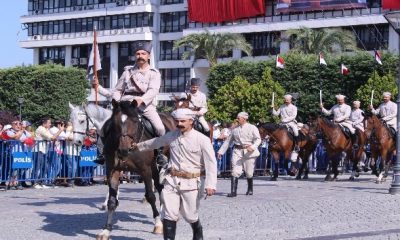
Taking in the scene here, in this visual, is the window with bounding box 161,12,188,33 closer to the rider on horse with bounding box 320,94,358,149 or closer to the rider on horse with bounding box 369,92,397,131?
the rider on horse with bounding box 320,94,358,149

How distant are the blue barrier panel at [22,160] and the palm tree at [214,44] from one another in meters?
49.6

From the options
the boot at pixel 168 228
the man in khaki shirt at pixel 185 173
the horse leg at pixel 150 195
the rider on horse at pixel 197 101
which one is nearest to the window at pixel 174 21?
the rider on horse at pixel 197 101

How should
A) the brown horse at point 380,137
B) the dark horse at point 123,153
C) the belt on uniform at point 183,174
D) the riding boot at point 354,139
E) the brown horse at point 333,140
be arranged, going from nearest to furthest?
the belt on uniform at point 183,174 < the dark horse at point 123,153 < the brown horse at point 380,137 < the brown horse at point 333,140 < the riding boot at point 354,139

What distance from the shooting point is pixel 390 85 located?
5200cm

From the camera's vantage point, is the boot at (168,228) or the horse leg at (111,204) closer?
the boot at (168,228)

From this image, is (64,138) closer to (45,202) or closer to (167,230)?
(45,202)

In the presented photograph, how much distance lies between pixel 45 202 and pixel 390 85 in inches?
1476

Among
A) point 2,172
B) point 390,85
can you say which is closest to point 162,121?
point 2,172

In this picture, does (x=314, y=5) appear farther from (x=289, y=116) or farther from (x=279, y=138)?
(x=279, y=138)

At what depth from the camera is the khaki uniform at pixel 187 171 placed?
1064cm

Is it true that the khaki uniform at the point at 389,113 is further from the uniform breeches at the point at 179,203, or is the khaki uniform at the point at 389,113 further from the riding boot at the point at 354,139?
the uniform breeches at the point at 179,203

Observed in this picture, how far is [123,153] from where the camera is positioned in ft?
40.6

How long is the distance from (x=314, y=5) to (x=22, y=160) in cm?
5211

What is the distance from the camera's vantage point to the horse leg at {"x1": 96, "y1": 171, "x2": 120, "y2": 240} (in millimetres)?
11867
